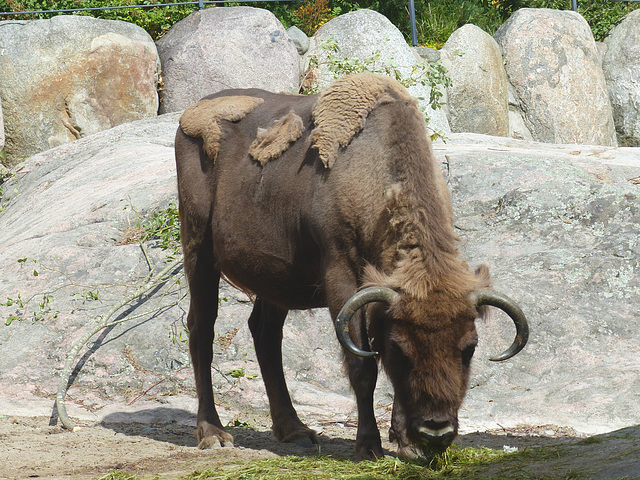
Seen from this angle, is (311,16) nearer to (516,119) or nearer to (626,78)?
(516,119)

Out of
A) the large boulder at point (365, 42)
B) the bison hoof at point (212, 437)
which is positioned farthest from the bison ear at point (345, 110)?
the large boulder at point (365, 42)

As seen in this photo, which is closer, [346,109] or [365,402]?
[365,402]

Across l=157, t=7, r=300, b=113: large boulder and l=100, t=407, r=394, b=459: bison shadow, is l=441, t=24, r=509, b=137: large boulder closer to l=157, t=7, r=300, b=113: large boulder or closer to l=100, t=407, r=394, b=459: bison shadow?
l=157, t=7, r=300, b=113: large boulder

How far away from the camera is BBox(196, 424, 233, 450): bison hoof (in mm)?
5119

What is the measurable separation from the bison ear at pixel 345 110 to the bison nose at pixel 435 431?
1590 millimetres

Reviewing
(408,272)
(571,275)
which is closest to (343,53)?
A: (571,275)

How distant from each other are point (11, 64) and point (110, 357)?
8.06 meters

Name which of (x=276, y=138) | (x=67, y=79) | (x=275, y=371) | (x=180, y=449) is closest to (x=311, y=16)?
(x=67, y=79)

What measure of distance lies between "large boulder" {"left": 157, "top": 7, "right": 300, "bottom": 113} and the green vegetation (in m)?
1.79

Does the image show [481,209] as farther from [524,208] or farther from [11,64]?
[11,64]

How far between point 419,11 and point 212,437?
1499 cm

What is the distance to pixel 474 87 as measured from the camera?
52.8 feet

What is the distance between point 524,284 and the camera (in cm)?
682

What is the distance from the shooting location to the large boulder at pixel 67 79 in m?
13.0
